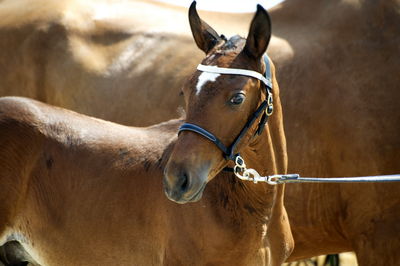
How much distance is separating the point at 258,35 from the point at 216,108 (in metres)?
0.44

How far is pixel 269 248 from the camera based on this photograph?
347 cm

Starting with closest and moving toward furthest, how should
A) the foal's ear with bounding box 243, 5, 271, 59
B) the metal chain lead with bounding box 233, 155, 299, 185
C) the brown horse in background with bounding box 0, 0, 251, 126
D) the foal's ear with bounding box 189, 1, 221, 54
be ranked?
the foal's ear with bounding box 243, 5, 271, 59 → the metal chain lead with bounding box 233, 155, 299, 185 → the foal's ear with bounding box 189, 1, 221, 54 → the brown horse in background with bounding box 0, 0, 251, 126

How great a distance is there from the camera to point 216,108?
9.83 feet

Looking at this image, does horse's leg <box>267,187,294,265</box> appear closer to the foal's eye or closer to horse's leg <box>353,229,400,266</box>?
the foal's eye

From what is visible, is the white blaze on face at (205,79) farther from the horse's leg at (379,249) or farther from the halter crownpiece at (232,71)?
the horse's leg at (379,249)

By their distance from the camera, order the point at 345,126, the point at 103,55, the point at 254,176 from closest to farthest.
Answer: the point at 254,176 < the point at 345,126 < the point at 103,55

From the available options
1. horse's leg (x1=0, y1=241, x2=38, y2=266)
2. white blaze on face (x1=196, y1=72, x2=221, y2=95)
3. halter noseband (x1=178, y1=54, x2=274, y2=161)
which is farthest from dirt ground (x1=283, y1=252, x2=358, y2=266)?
white blaze on face (x1=196, y1=72, x2=221, y2=95)

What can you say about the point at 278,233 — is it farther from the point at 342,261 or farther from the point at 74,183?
the point at 342,261

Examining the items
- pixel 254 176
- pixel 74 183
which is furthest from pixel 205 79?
pixel 74 183

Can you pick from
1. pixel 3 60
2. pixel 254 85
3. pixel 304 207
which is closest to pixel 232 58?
pixel 254 85

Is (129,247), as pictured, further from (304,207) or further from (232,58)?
(304,207)

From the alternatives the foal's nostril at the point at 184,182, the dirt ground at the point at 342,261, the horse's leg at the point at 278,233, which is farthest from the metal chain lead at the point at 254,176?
the dirt ground at the point at 342,261

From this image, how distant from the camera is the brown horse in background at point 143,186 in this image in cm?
310

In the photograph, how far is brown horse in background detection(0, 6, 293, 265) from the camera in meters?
3.10
